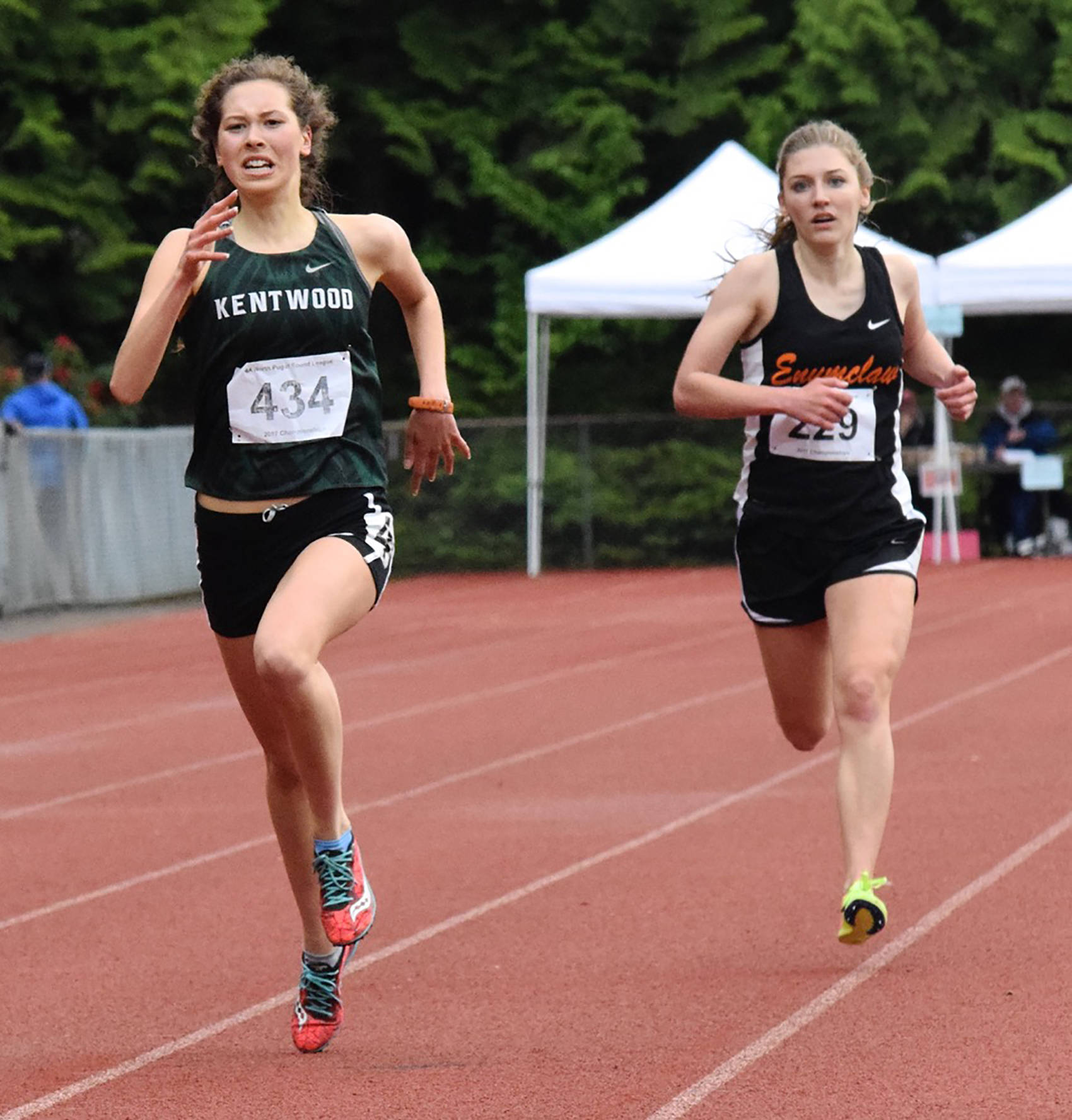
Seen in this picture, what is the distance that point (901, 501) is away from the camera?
5.87 metres

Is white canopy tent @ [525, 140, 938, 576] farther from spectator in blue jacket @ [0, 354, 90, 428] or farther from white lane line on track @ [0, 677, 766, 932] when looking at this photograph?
white lane line on track @ [0, 677, 766, 932]

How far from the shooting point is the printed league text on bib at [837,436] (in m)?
5.77

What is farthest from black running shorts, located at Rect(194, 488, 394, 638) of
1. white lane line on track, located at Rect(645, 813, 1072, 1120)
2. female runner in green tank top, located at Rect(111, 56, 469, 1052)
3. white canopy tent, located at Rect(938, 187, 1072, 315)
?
white canopy tent, located at Rect(938, 187, 1072, 315)

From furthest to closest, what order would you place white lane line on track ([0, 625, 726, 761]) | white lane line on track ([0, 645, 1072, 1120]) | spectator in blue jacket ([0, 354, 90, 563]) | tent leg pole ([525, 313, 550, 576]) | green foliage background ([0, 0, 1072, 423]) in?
green foliage background ([0, 0, 1072, 423]), tent leg pole ([525, 313, 550, 576]), spectator in blue jacket ([0, 354, 90, 563]), white lane line on track ([0, 625, 726, 761]), white lane line on track ([0, 645, 1072, 1120])

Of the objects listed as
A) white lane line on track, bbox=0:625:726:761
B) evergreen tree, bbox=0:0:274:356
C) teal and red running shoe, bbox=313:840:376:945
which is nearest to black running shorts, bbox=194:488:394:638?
teal and red running shoe, bbox=313:840:376:945

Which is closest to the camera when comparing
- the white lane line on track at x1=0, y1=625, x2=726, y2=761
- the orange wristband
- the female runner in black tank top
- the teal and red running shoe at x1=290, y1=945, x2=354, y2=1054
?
the teal and red running shoe at x1=290, y1=945, x2=354, y2=1054

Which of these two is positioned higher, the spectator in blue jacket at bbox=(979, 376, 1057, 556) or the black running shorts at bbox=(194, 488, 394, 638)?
the black running shorts at bbox=(194, 488, 394, 638)

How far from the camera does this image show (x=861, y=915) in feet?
17.3

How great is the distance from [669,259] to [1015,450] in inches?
158

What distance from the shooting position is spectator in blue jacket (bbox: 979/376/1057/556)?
21.4m

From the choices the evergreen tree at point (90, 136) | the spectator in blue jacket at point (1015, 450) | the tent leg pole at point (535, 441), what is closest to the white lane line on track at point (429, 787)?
the tent leg pole at point (535, 441)

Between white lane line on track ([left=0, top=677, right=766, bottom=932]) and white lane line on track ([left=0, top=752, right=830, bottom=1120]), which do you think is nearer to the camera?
white lane line on track ([left=0, top=752, right=830, bottom=1120])

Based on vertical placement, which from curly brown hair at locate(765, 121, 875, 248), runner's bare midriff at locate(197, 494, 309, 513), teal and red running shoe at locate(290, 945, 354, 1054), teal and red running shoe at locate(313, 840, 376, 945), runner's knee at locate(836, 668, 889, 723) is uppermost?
curly brown hair at locate(765, 121, 875, 248)

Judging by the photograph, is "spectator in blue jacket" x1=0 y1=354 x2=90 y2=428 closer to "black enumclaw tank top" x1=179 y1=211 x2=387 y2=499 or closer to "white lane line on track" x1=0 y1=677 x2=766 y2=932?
"white lane line on track" x1=0 y1=677 x2=766 y2=932
